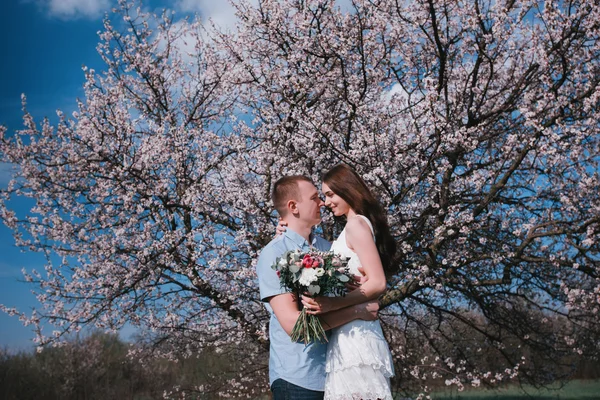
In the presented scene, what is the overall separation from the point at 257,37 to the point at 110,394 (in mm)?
7419

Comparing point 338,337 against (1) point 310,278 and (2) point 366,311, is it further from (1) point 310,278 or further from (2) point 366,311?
(1) point 310,278

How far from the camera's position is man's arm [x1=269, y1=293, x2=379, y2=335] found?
2.53 meters

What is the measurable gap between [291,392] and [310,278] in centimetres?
52

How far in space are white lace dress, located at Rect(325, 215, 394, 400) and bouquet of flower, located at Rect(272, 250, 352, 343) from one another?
0.35 ft

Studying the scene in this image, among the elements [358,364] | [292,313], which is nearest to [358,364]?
[358,364]

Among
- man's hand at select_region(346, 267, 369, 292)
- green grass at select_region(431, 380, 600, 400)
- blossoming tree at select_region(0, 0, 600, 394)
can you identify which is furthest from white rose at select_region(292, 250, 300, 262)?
green grass at select_region(431, 380, 600, 400)

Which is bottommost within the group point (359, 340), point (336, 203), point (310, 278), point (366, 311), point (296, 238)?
point (359, 340)

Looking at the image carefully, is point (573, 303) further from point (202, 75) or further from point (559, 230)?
point (202, 75)

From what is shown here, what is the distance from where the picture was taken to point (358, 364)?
2.46 metres

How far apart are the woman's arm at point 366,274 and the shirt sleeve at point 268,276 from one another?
0.67 feet

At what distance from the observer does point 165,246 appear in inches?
274

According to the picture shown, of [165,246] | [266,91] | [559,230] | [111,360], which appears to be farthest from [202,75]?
[111,360]

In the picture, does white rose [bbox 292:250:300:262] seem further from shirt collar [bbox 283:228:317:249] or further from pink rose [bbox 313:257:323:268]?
shirt collar [bbox 283:228:317:249]

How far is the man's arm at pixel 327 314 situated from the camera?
2527 millimetres
